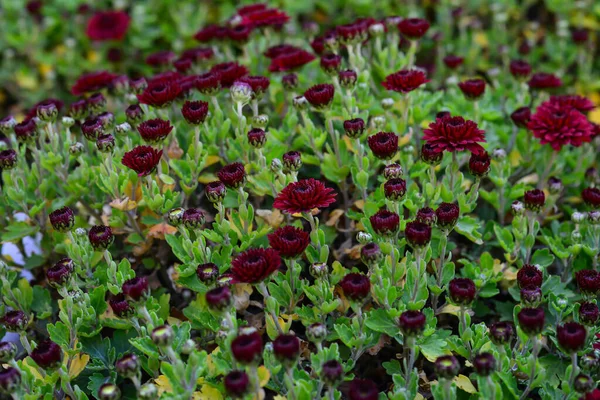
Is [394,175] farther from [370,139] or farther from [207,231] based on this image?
[207,231]

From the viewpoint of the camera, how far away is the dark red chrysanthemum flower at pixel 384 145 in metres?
2.06

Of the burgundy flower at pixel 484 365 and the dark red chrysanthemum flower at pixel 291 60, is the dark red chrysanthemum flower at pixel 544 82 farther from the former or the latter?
the burgundy flower at pixel 484 365

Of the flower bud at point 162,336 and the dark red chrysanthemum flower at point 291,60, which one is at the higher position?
the dark red chrysanthemum flower at point 291,60

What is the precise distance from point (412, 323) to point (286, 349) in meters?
0.33

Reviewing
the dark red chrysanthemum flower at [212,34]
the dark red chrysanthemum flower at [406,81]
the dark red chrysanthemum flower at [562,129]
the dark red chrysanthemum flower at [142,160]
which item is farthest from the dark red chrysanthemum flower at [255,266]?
the dark red chrysanthemum flower at [212,34]

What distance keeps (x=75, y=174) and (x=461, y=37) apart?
2286mm

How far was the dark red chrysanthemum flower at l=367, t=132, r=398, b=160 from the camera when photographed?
2.06 meters

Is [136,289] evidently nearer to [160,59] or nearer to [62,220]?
[62,220]

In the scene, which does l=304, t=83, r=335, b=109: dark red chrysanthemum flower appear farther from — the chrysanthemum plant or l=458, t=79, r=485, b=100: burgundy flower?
l=458, t=79, r=485, b=100: burgundy flower

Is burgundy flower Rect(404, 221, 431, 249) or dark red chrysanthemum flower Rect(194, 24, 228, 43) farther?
dark red chrysanthemum flower Rect(194, 24, 228, 43)

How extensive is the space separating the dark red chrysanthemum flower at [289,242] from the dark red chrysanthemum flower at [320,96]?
617 millimetres

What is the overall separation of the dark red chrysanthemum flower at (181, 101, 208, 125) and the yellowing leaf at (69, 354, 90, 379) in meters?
0.79

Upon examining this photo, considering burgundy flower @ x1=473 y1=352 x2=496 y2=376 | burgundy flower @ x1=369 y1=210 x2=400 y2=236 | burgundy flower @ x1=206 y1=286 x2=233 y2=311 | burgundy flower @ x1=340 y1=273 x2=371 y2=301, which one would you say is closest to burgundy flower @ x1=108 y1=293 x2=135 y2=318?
burgundy flower @ x1=206 y1=286 x2=233 y2=311

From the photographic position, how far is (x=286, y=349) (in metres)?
1.60
